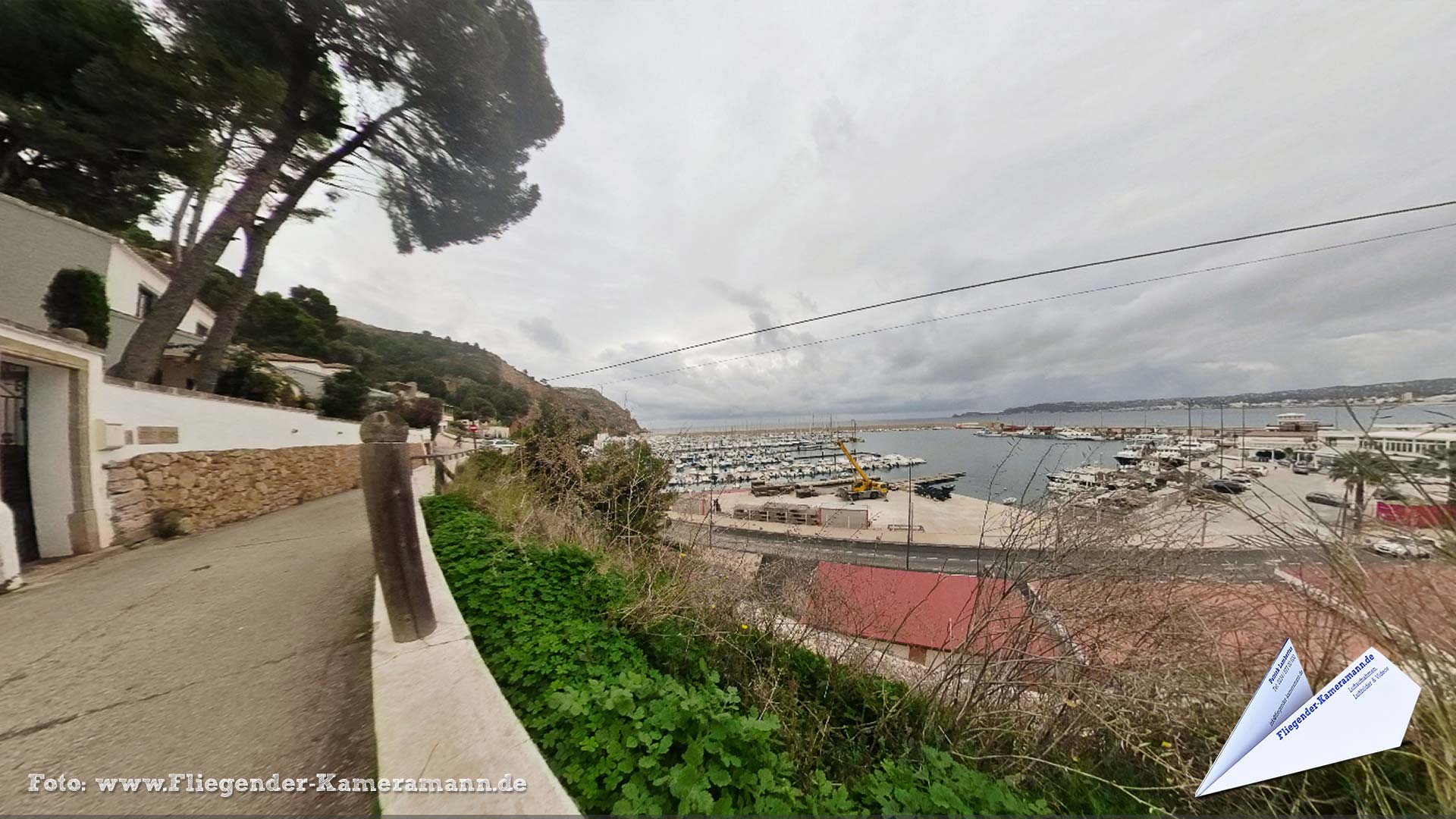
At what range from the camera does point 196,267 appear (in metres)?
7.95

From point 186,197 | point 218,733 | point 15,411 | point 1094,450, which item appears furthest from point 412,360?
point 1094,450

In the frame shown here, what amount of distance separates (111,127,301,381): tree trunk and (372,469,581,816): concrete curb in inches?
417

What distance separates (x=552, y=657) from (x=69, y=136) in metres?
13.4

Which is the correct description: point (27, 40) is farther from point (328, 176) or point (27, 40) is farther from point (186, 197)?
point (328, 176)

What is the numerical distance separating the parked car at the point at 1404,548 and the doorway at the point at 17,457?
10.2 m

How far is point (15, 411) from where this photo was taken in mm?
4113

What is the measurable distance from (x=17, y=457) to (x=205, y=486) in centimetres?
187

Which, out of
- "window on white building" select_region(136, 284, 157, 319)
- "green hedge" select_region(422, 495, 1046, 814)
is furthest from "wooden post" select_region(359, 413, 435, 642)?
"window on white building" select_region(136, 284, 157, 319)

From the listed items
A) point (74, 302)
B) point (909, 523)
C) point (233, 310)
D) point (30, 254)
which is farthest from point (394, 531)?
point (909, 523)

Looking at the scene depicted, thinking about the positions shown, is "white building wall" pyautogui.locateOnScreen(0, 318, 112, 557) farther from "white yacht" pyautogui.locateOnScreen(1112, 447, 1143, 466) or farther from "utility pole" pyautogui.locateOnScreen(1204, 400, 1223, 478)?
"white yacht" pyautogui.locateOnScreen(1112, 447, 1143, 466)

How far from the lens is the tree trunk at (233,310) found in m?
8.91

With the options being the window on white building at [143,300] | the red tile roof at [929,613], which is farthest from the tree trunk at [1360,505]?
the window on white building at [143,300]

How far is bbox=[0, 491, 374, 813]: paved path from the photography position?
1.53m

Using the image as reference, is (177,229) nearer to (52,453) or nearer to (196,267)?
(196,267)
